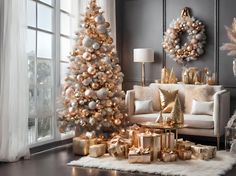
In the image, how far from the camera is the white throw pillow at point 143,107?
556 cm

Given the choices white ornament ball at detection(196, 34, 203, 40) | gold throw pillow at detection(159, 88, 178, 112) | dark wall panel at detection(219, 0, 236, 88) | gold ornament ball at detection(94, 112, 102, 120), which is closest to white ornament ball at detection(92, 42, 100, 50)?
gold ornament ball at detection(94, 112, 102, 120)

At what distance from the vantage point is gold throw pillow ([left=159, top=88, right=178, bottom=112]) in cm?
559

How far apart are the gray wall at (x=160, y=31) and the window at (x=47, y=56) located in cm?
146

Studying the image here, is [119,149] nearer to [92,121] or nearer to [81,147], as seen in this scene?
[81,147]

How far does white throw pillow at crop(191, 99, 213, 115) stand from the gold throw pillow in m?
0.37

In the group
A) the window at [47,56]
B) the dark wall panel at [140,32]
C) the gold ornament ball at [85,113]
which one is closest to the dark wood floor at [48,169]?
the window at [47,56]

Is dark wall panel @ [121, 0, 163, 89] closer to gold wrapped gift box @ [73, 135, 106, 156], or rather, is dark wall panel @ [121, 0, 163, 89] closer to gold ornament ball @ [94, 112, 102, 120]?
gold ornament ball @ [94, 112, 102, 120]

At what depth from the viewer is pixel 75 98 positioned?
5.00 meters

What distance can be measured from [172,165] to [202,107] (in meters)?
1.58

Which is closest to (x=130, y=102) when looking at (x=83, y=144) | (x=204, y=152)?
(x=83, y=144)

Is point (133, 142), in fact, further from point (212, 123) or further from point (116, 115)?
point (212, 123)

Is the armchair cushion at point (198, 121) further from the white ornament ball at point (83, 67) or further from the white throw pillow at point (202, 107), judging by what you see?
the white ornament ball at point (83, 67)

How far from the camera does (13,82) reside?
13.7 ft

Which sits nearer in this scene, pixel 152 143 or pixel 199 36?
pixel 152 143
